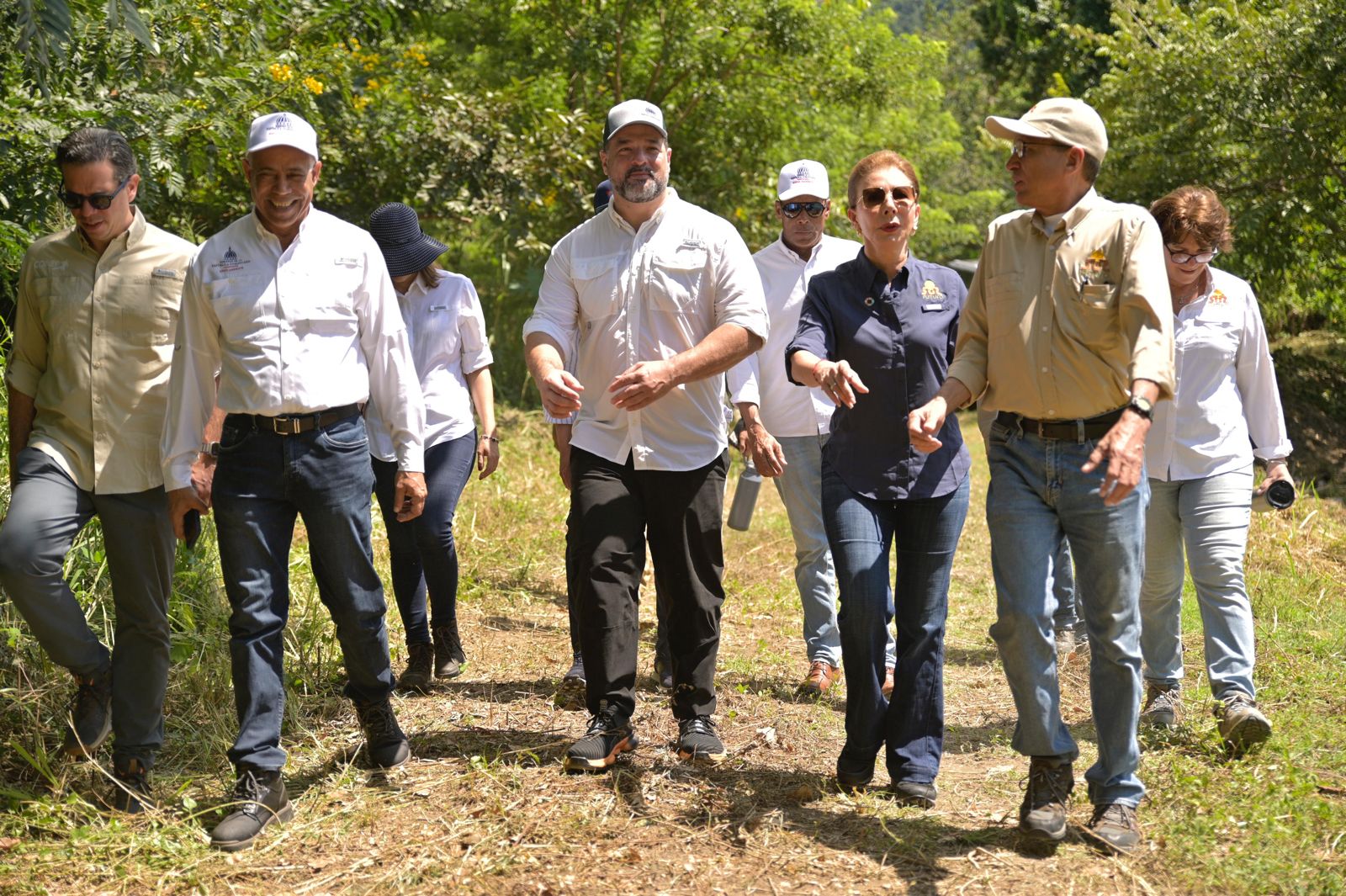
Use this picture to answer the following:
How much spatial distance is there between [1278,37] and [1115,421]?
9640 millimetres

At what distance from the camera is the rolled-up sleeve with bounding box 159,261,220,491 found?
4.60m

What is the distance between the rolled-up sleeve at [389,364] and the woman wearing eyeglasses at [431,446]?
56.1 inches

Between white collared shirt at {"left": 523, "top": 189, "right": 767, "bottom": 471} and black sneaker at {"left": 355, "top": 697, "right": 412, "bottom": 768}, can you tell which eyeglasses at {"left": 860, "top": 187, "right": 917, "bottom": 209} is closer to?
white collared shirt at {"left": 523, "top": 189, "right": 767, "bottom": 471}

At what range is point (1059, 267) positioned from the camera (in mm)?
4254

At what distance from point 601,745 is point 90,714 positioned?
70.9 inches

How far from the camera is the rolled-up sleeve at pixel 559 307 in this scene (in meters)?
5.12

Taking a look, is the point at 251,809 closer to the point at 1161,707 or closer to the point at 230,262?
the point at 230,262

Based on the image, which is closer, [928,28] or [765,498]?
[765,498]

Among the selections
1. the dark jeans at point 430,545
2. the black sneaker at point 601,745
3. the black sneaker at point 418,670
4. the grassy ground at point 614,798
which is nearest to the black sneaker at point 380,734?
the grassy ground at point 614,798

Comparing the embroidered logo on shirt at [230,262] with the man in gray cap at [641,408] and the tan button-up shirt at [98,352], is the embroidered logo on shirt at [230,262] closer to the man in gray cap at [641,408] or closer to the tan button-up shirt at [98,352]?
the tan button-up shirt at [98,352]

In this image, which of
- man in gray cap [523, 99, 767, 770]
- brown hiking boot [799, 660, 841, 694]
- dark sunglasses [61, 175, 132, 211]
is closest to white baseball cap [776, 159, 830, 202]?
man in gray cap [523, 99, 767, 770]

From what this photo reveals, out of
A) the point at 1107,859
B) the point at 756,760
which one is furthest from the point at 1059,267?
the point at 756,760

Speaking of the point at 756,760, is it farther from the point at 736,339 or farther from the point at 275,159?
the point at 275,159

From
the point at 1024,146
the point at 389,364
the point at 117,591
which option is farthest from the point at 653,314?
the point at 117,591
